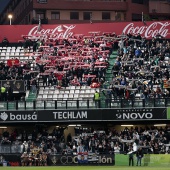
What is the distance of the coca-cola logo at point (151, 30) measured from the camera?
86250mm

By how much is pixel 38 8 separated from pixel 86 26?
3225 centimetres

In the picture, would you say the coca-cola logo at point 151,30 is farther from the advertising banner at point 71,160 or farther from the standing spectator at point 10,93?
the advertising banner at point 71,160

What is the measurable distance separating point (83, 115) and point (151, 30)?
1725 centimetres

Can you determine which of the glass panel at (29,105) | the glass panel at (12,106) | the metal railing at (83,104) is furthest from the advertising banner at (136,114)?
the glass panel at (12,106)

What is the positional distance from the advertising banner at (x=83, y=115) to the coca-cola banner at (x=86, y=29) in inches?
622

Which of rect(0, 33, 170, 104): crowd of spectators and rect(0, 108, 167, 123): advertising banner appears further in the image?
rect(0, 33, 170, 104): crowd of spectators

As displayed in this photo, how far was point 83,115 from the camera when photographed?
7256cm

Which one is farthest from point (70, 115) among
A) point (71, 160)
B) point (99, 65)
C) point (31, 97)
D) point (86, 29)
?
point (86, 29)

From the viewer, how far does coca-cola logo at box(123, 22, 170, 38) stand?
86.2 metres

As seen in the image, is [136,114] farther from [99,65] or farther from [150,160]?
[99,65]

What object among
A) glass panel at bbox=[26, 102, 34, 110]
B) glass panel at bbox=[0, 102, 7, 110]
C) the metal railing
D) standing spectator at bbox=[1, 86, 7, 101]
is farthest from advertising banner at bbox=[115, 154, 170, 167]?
standing spectator at bbox=[1, 86, 7, 101]

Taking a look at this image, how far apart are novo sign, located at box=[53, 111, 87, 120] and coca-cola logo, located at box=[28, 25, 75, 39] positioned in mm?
15874

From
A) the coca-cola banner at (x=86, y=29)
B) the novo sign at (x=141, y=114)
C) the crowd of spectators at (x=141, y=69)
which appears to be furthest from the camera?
the coca-cola banner at (x=86, y=29)

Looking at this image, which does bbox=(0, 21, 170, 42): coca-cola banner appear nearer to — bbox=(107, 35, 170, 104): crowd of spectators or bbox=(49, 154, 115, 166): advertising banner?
bbox=(107, 35, 170, 104): crowd of spectators
